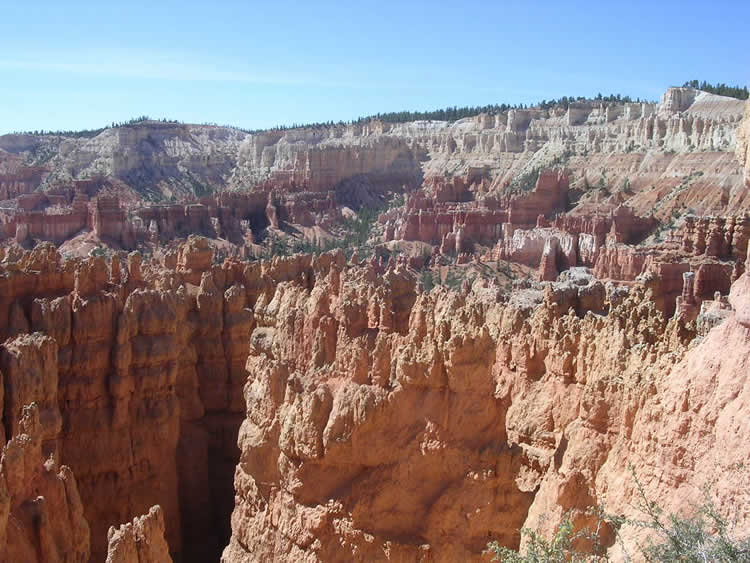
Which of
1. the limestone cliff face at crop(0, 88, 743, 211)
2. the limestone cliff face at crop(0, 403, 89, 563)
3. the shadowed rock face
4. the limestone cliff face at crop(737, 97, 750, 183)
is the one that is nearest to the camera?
the limestone cliff face at crop(737, 97, 750, 183)

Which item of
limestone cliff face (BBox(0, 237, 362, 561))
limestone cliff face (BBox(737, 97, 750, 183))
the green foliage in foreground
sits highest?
limestone cliff face (BBox(737, 97, 750, 183))

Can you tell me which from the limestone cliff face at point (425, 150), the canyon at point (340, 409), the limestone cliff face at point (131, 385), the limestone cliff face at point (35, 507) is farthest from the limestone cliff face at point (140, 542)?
the limestone cliff face at point (425, 150)

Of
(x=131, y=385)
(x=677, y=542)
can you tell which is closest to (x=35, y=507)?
(x=131, y=385)

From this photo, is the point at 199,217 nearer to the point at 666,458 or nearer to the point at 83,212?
the point at 83,212

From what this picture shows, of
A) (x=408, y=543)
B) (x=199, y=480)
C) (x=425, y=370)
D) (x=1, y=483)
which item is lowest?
(x=199, y=480)

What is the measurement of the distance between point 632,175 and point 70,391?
70.8m

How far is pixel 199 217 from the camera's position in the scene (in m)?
77.8

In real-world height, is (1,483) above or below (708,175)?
below

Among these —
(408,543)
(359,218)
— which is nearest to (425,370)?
(408,543)

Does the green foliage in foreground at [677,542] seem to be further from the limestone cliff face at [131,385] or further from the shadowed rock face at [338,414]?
the limestone cliff face at [131,385]

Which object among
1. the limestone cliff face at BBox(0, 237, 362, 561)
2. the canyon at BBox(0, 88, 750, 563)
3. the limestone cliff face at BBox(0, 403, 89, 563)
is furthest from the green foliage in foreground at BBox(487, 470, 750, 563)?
the limestone cliff face at BBox(0, 237, 362, 561)

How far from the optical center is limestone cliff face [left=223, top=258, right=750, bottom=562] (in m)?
9.52

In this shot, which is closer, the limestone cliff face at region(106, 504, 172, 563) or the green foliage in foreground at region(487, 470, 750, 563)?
the green foliage in foreground at region(487, 470, 750, 563)

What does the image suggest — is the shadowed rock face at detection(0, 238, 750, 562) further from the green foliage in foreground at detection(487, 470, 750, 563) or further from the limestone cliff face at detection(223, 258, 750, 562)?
the green foliage in foreground at detection(487, 470, 750, 563)
